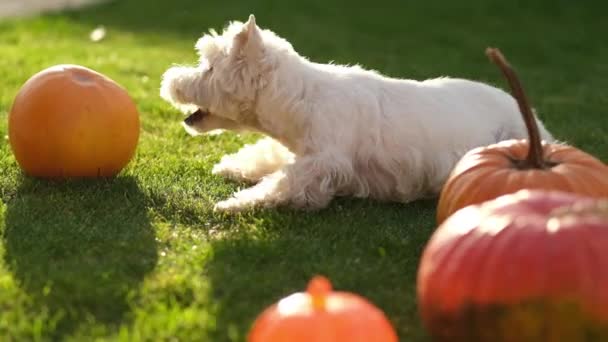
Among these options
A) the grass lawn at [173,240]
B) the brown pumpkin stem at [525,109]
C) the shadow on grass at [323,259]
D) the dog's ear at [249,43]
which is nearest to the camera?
the grass lawn at [173,240]

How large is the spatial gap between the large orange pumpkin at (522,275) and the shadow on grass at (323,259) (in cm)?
38

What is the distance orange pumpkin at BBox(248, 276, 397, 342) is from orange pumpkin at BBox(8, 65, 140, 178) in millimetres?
2858

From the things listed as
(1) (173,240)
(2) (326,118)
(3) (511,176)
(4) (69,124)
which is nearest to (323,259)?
(1) (173,240)

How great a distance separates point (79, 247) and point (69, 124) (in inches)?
49.1

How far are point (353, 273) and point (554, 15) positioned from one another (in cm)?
1192

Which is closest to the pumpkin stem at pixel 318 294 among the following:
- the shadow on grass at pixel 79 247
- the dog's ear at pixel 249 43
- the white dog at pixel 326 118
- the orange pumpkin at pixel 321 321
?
the orange pumpkin at pixel 321 321

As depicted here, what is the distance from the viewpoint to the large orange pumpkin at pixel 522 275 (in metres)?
3.76

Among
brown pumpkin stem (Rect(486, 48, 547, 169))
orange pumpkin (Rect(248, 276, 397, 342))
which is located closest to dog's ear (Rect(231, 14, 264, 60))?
brown pumpkin stem (Rect(486, 48, 547, 169))

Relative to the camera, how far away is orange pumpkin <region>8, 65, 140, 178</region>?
622 cm

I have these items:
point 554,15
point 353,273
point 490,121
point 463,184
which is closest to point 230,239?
point 353,273

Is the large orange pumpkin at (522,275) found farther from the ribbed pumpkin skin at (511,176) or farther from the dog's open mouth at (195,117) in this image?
the dog's open mouth at (195,117)

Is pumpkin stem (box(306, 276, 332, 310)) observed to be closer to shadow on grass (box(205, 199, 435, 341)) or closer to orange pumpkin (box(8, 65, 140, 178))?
shadow on grass (box(205, 199, 435, 341))

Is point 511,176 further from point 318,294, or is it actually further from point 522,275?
point 318,294

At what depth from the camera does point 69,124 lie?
6211 millimetres
